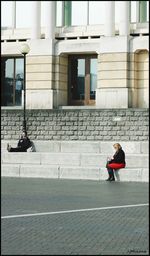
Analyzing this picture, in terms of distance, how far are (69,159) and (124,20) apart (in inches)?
518

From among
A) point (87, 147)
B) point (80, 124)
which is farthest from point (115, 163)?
point (80, 124)

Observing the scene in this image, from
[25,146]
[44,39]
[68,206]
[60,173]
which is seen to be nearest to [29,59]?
[44,39]

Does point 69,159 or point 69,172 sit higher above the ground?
point 69,159

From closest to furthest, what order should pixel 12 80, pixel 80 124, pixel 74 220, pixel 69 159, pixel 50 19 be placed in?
pixel 74 220 < pixel 69 159 < pixel 80 124 < pixel 50 19 < pixel 12 80

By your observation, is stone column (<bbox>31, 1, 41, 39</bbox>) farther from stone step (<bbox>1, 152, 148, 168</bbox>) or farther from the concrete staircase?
stone step (<bbox>1, 152, 148, 168</bbox>)

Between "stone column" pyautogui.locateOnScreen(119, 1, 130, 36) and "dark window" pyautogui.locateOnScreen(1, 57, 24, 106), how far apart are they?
6.83 meters

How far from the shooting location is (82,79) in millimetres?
37281

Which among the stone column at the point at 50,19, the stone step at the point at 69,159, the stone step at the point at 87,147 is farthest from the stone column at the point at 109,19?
the stone step at the point at 69,159

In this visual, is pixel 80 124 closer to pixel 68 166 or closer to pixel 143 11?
pixel 143 11

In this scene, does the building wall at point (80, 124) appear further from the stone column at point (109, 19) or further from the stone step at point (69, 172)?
the stone step at point (69, 172)

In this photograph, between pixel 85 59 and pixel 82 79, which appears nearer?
pixel 85 59

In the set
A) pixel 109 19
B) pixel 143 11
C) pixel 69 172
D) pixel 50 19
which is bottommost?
pixel 69 172

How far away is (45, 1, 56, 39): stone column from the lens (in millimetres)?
36125

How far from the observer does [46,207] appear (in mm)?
14039
